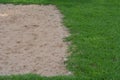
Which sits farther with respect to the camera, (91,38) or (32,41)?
(91,38)

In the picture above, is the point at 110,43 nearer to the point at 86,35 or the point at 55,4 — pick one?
the point at 86,35

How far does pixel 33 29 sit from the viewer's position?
337 inches

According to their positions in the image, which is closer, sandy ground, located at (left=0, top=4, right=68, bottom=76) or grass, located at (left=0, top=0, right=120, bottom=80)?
grass, located at (left=0, top=0, right=120, bottom=80)

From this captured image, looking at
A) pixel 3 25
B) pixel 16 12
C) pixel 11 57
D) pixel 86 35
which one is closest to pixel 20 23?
pixel 3 25

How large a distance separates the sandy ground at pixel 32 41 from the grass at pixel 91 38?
25 centimetres

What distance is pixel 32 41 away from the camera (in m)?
7.67

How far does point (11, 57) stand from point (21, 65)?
45cm

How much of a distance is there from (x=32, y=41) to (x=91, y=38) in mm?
1228

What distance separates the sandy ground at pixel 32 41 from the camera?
6267 mm

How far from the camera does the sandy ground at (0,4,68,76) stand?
627 centimetres

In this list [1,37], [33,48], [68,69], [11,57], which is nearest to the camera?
[68,69]

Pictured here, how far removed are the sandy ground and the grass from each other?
0.82 feet

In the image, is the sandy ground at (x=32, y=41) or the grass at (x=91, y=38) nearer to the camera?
the grass at (x=91, y=38)

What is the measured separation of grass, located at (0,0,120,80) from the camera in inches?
237
